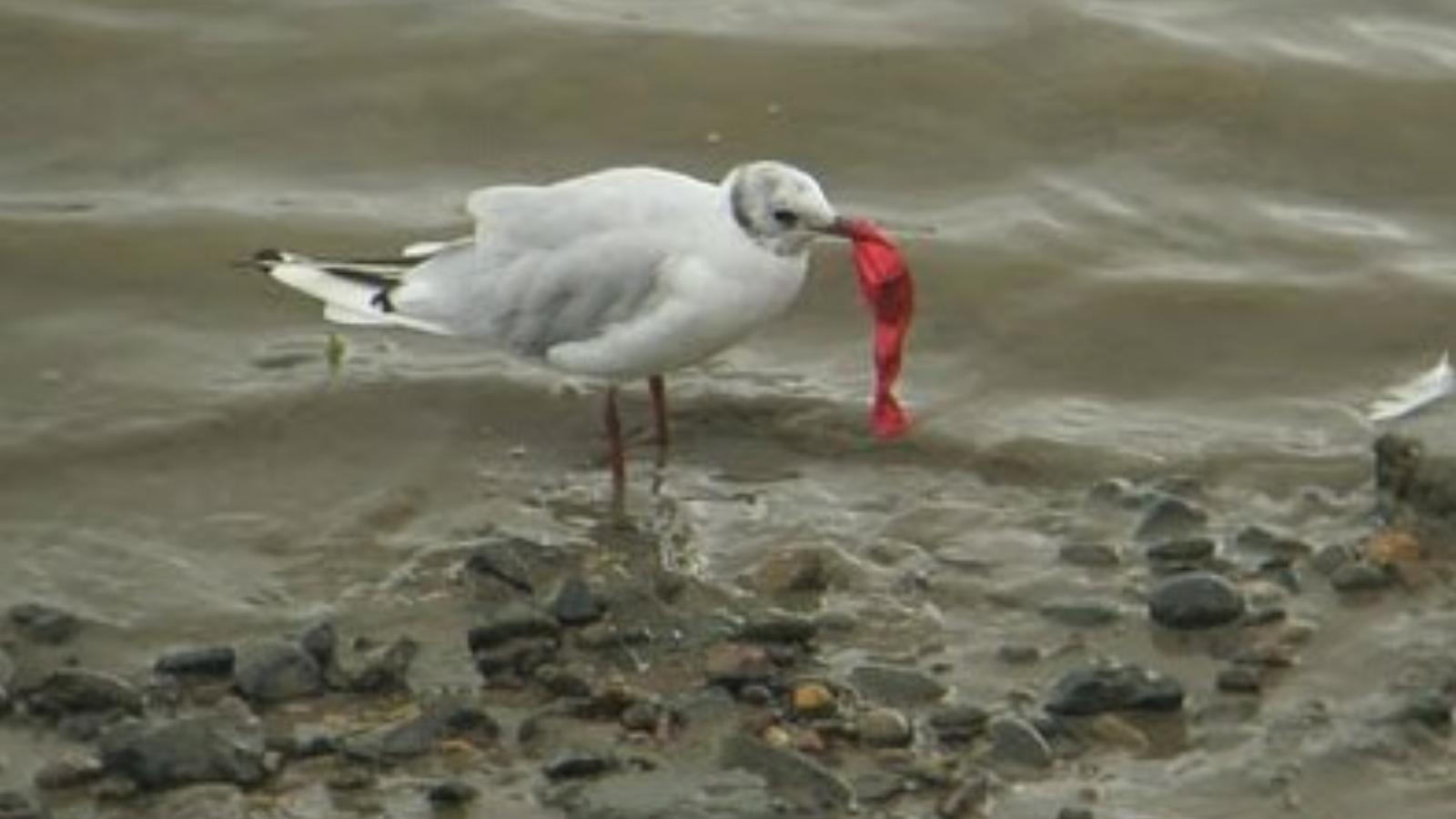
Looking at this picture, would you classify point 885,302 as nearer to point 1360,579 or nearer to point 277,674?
point 1360,579

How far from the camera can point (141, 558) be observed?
28.2 ft

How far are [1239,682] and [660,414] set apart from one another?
208 cm

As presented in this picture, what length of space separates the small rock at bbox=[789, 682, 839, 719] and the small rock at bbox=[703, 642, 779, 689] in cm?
12

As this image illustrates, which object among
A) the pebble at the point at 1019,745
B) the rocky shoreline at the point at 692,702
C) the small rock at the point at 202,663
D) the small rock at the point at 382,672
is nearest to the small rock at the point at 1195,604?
the rocky shoreline at the point at 692,702

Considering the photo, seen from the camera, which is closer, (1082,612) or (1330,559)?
(1082,612)

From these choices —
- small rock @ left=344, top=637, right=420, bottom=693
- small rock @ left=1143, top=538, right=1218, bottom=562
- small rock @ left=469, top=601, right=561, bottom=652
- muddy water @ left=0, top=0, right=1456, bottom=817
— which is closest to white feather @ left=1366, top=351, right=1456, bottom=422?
muddy water @ left=0, top=0, right=1456, bottom=817

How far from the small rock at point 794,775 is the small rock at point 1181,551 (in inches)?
59.1

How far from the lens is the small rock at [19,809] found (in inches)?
278

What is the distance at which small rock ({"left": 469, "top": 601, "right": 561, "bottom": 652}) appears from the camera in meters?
7.95

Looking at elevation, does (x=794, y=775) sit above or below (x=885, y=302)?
below

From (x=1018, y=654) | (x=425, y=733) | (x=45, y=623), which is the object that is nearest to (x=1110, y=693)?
(x=1018, y=654)

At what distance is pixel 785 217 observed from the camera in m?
8.77

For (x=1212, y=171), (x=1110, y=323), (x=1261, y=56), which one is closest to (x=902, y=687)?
(x=1110, y=323)

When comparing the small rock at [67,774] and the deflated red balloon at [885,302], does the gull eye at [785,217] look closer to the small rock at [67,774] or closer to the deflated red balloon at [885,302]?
the deflated red balloon at [885,302]
